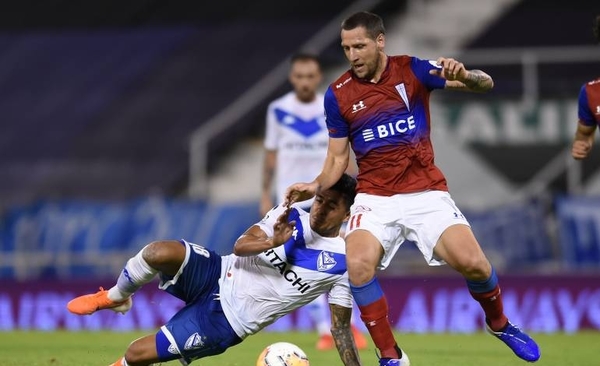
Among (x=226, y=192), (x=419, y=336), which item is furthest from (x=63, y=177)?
(x=419, y=336)

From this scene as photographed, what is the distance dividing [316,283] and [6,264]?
8.11 m

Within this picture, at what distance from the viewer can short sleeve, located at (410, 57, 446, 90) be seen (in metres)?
7.23

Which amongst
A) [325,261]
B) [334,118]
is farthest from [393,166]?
[325,261]

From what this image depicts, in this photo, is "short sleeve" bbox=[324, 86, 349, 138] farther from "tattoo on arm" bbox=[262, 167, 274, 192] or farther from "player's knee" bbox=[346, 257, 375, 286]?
"tattoo on arm" bbox=[262, 167, 274, 192]

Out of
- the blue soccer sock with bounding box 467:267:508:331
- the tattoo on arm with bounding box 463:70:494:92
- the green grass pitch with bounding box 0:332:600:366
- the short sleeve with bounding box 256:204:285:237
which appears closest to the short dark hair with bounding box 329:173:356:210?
the short sleeve with bounding box 256:204:285:237

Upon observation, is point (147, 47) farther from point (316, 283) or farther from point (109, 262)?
point (316, 283)

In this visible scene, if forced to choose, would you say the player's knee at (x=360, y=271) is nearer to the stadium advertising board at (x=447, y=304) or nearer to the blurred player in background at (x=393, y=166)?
the blurred player in background at (x=393, y=166)

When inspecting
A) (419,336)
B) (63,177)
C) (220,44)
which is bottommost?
(419,336)

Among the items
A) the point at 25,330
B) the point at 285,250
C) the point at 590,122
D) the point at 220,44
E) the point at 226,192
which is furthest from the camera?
the point at 220,44

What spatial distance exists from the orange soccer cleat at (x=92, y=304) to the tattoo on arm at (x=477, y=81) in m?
2.36

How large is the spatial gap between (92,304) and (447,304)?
20.4 feet

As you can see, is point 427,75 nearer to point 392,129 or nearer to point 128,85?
point 392,129

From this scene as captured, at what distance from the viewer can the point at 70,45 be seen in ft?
63.7

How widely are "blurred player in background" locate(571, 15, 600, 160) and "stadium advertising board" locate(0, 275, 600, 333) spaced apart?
4.54m
